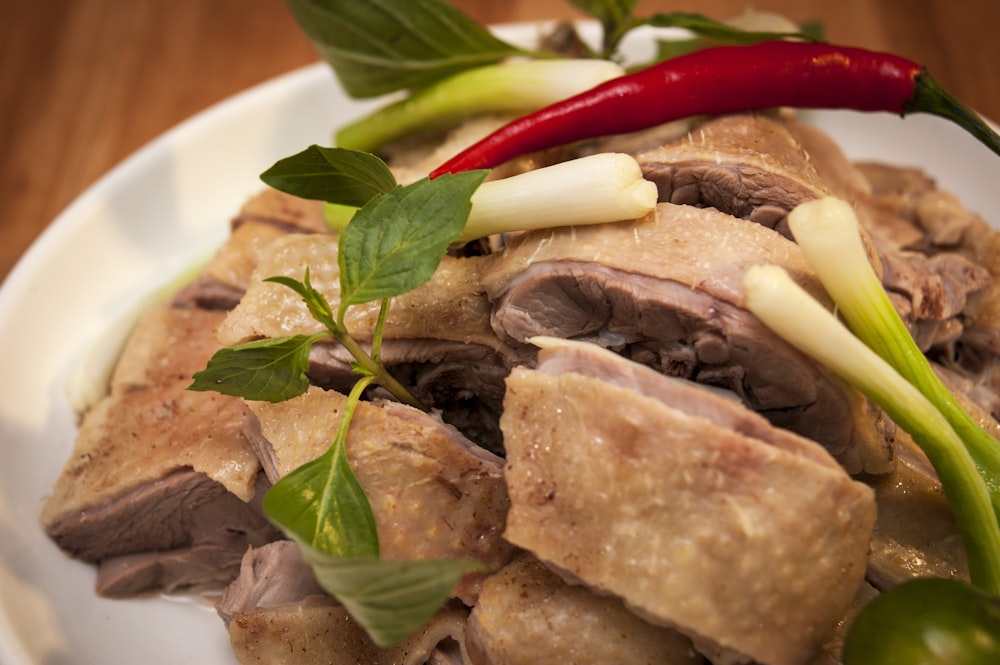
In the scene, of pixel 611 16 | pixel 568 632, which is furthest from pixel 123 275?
pixel 568 632

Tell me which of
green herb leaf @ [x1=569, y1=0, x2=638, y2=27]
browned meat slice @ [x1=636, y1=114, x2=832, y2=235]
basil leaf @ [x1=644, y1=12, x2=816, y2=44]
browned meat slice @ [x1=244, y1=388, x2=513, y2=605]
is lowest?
browned meat slice @ [x1=244, y1=388, x2=513, y2=605]

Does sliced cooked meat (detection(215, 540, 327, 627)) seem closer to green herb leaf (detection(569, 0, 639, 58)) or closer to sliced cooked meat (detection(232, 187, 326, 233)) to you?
sliced cooked meat (detection(232, 187, 326, 233))

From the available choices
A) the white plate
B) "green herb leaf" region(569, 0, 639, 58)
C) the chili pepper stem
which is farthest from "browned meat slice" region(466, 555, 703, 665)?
"green herb leaf" region(569, 0, 639, 58)

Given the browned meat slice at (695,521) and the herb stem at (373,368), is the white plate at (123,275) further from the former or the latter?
the browned meat slice at (695,521)

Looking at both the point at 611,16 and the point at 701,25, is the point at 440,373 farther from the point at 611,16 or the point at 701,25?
the point at 611,16

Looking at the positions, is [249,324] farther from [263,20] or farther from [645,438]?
[263,20]

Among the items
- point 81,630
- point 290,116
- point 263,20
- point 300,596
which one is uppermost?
point 263,20

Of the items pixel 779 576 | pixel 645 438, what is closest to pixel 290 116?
pixel 645 438
